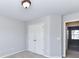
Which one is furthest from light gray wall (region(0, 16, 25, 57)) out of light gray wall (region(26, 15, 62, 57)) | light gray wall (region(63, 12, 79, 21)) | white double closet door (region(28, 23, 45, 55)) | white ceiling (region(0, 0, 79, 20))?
light gray wall (region(63, 12, 79, 21))

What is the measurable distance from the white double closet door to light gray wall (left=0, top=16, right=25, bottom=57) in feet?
1.86

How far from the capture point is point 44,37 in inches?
171

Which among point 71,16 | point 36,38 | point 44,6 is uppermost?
point 44,6

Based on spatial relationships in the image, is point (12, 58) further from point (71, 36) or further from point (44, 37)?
point (71, 36)

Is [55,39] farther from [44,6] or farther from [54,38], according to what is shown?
[44,6]

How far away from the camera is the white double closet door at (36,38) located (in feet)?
14.9

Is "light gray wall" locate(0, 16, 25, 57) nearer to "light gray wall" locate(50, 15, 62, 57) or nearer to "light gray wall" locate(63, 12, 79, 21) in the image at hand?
"light gray wall" locate(50, 15, 62, 57)

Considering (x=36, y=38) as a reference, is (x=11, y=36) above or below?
above

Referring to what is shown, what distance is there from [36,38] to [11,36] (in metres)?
1.53

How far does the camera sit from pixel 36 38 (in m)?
4.91

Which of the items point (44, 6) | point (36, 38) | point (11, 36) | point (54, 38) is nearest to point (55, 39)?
point (54, 38)

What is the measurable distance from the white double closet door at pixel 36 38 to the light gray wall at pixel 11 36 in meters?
0.57

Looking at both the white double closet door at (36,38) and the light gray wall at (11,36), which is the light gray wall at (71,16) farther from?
the light gray wall at (11,36)

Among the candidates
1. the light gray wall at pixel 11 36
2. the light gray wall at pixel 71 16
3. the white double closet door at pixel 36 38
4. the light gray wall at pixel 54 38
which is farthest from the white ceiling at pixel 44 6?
the white double closet door at pixel 36 38
